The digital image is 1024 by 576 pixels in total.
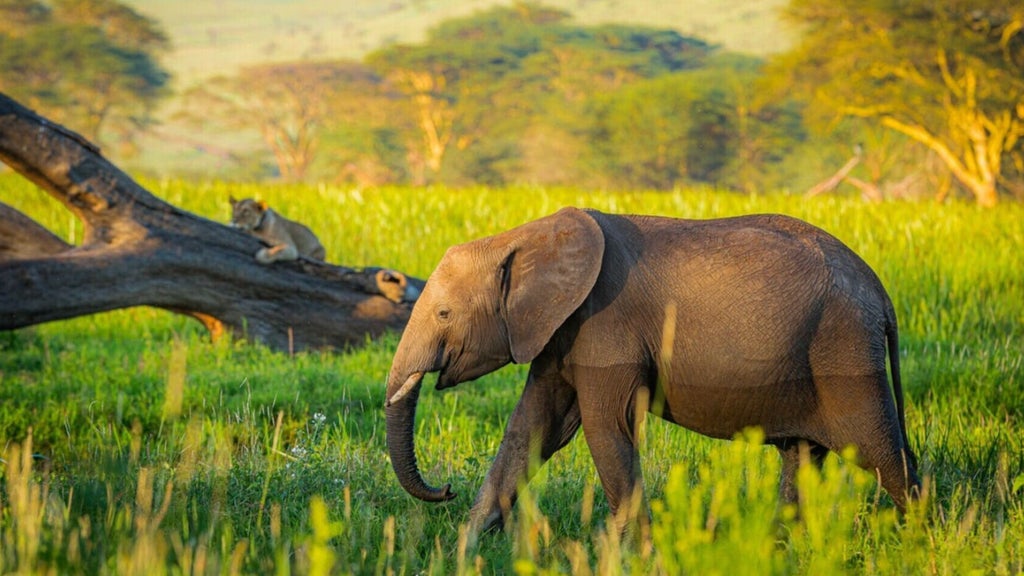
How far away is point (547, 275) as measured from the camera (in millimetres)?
4457

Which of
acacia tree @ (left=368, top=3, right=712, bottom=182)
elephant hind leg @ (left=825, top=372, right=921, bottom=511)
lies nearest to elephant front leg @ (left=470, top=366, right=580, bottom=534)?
elephant hind leg @ (left=825, top=372, right=921, bottom=511)

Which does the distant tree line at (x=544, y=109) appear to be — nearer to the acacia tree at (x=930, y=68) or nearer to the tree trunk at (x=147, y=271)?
the acacia tree at (x=930, y=68)

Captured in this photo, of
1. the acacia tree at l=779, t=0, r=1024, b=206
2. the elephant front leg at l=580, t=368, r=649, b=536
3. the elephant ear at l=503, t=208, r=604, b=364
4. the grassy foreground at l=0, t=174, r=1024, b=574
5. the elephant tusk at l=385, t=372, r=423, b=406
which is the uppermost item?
the acacia tree at l=779, t=0, r=1024, b=206

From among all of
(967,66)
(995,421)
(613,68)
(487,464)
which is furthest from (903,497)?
(613,68)

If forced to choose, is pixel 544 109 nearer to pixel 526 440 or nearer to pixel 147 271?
pixel 147 271

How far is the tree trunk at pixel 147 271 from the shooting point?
8.08m

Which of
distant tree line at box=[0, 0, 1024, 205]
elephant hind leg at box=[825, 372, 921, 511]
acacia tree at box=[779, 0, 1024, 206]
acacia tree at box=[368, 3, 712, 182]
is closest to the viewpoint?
elephant hind leg at box=[825, 372, 921, 511]

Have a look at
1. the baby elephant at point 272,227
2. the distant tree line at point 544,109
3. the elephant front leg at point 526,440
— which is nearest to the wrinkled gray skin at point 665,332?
the elephant front leg at point 526,440

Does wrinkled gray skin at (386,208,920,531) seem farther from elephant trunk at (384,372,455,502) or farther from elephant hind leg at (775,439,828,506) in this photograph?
elephant hind leg at (775,439,828,506)

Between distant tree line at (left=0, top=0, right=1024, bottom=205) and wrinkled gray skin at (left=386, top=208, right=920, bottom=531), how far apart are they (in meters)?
35.5

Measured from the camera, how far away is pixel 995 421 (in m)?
7.14

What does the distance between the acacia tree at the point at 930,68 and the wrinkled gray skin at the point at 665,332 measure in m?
32.2

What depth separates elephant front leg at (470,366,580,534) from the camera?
4852mm

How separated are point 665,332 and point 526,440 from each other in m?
0.84
